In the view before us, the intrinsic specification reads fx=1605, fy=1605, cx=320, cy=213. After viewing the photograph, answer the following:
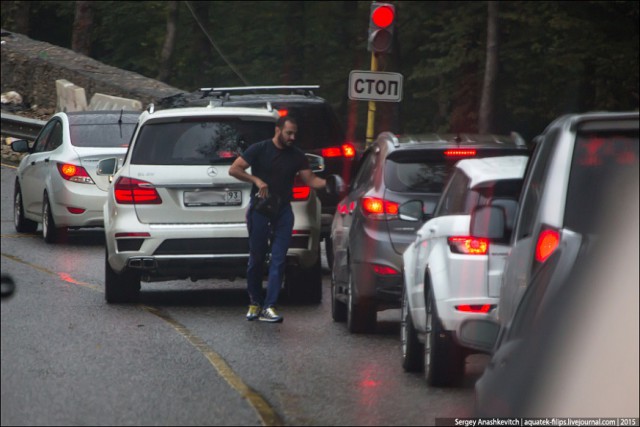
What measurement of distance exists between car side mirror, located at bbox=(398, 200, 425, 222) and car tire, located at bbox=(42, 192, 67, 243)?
9.41 m

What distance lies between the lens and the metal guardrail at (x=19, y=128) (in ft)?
96.3

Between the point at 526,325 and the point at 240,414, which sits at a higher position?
the point at 526,325

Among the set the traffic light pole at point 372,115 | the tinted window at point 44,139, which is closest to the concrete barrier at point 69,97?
the tinted window at point 44,139

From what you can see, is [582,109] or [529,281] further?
[582,109]

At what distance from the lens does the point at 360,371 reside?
33.8 ft

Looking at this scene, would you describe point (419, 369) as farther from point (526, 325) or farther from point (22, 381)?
point (526, 325)

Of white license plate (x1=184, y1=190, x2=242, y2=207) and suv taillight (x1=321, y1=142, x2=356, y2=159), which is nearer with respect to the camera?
white license plate (x1=184, y1=190, x2=242, y2=207)

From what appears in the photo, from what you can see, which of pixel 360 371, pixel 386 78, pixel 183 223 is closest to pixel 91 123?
pixel 386 78

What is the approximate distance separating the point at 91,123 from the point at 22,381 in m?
11.7

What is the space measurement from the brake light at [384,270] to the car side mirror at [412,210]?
1268 millimetres

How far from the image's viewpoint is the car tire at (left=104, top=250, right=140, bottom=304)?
1398 cm

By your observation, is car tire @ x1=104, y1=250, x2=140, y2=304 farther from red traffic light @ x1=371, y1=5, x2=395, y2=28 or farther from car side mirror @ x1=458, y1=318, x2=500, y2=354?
car side mirror @ x1=458, y1=318, x2=500, y2=354

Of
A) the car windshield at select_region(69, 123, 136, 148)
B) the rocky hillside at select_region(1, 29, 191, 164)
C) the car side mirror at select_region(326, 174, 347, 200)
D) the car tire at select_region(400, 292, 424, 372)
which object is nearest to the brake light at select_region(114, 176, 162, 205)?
the car side mirror at select_region(326, 174, 347, 200)

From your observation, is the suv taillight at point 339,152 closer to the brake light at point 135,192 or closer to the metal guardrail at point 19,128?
the brake light at point 135,192
